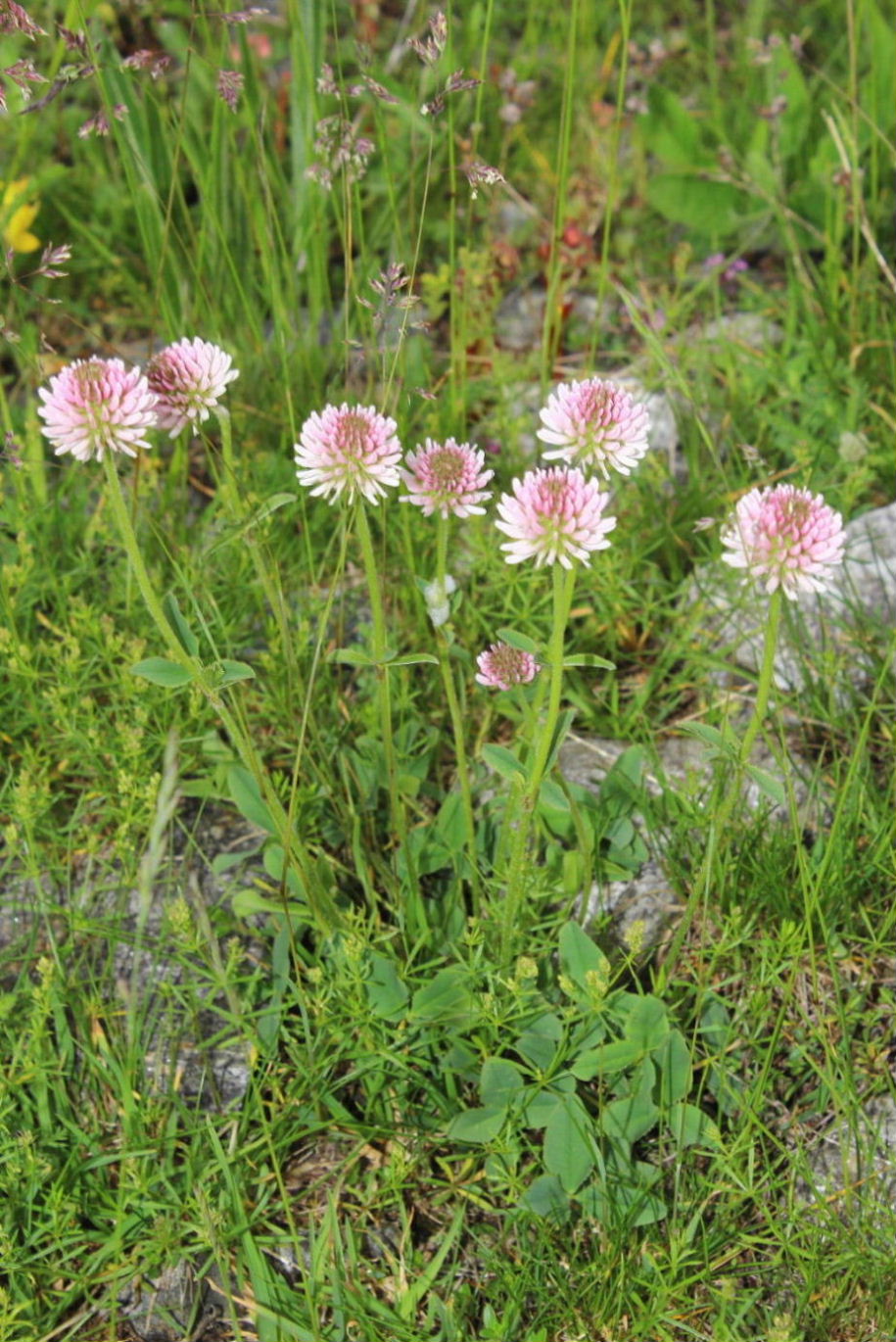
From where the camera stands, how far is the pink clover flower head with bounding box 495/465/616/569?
147 centimetres

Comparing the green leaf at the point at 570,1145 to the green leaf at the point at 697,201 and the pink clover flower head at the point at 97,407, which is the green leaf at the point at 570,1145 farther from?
the green leaf at the point at 697,201

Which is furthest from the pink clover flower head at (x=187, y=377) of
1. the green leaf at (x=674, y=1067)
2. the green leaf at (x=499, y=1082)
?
the green leaf at (x=674, y=1067)

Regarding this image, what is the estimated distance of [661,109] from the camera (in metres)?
3.16

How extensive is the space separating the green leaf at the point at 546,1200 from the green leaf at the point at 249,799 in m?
0.68

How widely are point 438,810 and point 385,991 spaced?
0.50m

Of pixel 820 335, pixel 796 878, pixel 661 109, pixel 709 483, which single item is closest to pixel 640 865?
pixel 796 878

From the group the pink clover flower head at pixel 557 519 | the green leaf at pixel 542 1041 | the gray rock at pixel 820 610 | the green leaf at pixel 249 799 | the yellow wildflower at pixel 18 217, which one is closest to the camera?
the pink clover flower head at pixel 557 519

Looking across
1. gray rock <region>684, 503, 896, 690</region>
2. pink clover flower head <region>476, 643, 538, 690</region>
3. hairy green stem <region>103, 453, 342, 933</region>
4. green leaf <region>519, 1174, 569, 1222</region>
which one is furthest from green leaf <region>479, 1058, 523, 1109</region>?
gray rock <region>684, 503, 896, 690</region>

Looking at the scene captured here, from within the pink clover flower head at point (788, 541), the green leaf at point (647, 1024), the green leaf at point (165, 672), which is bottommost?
the green leaf at point (647, 1024)

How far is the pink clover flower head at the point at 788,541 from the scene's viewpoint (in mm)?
1479

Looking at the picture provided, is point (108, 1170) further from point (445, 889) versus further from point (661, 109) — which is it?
point (661, 109)

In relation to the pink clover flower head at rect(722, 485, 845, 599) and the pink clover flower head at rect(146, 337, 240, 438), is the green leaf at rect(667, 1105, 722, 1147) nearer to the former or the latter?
the pink clover flower head at rect(722, 485, 845, 599)

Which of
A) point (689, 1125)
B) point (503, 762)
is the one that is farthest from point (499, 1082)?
point (503, 762)

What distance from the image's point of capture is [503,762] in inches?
67.3
